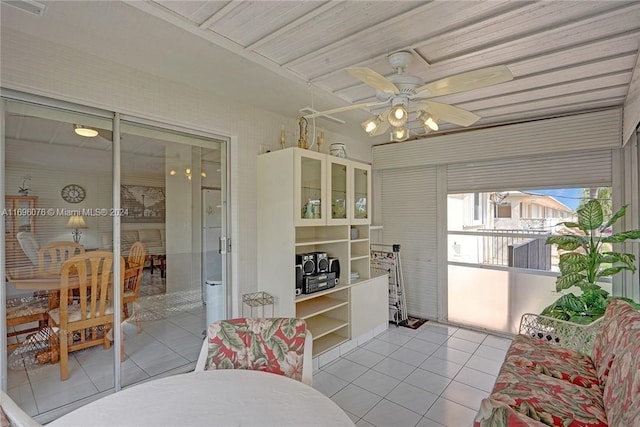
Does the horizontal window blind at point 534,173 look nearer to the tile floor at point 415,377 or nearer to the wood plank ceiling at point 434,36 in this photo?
the wood plank ceiling at point 434,36

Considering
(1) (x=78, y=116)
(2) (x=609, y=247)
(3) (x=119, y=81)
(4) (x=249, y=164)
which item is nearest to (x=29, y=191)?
(1) (x=78, y=116)

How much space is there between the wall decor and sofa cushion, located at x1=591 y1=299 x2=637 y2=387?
3.25 m

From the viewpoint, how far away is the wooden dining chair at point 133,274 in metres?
2.51

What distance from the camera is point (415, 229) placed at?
458 centimetres

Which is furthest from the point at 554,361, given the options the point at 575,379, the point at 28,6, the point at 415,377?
the point at 28,6

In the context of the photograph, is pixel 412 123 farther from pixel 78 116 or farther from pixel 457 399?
pixel 78 116

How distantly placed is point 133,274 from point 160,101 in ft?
4.68

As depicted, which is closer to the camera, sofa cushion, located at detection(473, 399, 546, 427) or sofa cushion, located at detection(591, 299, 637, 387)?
sofa cushion, located at detection(473, 399, 546, 427)

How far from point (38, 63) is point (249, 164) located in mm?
1666

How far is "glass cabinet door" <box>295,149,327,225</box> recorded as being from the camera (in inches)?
115

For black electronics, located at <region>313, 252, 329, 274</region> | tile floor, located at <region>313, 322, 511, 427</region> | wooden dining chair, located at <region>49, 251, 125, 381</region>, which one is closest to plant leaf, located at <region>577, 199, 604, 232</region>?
tile floor, located at <region>313, 322, 511, 427</region>

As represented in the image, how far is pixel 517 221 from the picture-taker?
382 centimetres

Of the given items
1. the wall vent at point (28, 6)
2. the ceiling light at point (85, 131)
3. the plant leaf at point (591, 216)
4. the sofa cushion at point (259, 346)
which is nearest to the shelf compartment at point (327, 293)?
the sofa cushion at point (259, 346)

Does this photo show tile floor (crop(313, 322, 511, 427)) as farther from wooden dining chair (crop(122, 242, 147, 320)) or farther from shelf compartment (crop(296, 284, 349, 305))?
wooden dining chair (crop(122, 242, 147, 320))
